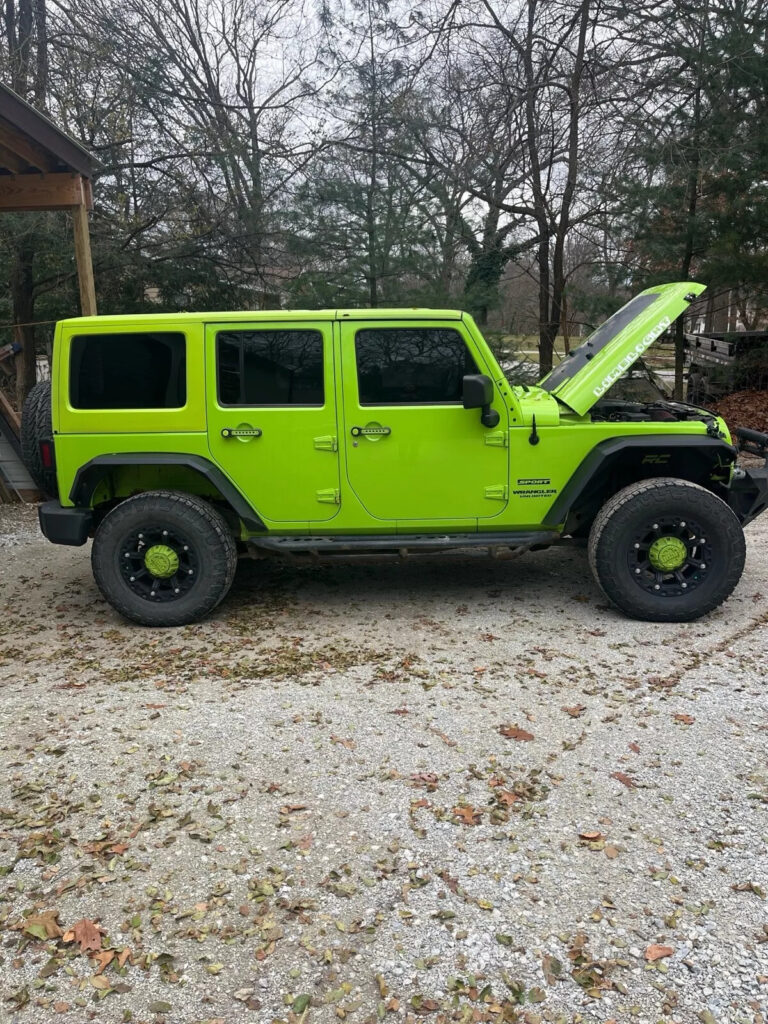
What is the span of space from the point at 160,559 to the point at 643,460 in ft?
11.0

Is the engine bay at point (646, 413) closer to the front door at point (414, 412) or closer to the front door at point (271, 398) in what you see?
the front door at point (414, 412)

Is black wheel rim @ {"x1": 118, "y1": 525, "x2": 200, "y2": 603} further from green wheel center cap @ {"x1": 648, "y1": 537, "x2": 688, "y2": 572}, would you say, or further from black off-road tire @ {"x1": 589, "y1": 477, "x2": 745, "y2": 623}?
green wheel center cap @ {"x1": 648, "y1": 537, "x2": 688, "y2": 572}

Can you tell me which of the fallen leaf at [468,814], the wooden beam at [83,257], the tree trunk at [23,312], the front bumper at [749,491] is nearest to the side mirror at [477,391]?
the front bumper at [749,491]

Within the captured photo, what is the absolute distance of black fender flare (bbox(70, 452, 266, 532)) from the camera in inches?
187

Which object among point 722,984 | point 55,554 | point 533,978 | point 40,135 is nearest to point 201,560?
point 55,554

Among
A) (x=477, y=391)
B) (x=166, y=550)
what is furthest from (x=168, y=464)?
(x=477, y=391)

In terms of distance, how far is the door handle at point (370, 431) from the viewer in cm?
474

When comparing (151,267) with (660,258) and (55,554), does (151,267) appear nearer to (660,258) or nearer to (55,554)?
(55,554)

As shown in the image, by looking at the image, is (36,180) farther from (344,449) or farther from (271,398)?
(344,449)

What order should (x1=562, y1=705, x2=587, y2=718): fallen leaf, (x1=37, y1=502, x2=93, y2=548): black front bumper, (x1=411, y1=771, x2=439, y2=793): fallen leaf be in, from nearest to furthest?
(x1=411, y1=771, x2=439, y2=793): fallen leaf < (x1=562, y1=705, x2=587, y2=718): fallen leaf < (x1=37, y1=502, x2=93, y2=548): black front bumper

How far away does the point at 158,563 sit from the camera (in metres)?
4.84

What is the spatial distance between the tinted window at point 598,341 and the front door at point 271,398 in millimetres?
1762

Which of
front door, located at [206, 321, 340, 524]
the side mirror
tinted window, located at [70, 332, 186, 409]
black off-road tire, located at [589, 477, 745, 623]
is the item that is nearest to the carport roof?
tinted window, located at [70, 332, 186, 409]

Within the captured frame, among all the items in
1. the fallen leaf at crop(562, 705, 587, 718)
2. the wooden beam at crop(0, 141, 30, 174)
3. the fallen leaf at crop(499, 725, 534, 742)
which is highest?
the wooden beam at crop(0, 141, 30, 174)
